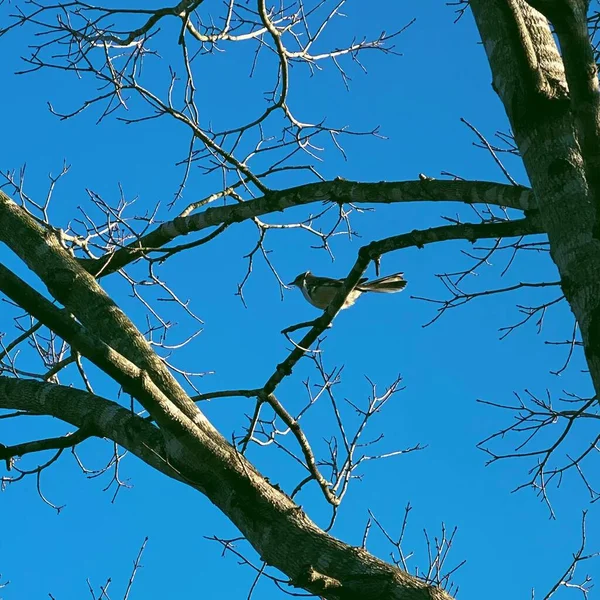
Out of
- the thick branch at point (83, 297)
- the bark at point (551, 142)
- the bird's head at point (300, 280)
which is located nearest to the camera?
the bark at point (551, 142)

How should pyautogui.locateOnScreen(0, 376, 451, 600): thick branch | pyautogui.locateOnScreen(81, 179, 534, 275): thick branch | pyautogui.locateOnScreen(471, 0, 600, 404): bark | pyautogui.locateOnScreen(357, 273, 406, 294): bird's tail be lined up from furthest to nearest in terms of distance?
1. pyautogui.locateOnScreen(357, 273, 406, 294): bird's tail
2. pyautogui.locateOnScreen(81, 179, 534, 275): thick branch
3. pyautogui.locateOnScreen(0, 376, 451, 600): thick branch
4. pyautogui.locateOnScreen(471, 0, 600, 404): bark

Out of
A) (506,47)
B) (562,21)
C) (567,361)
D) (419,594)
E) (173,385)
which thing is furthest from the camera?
(567,361)

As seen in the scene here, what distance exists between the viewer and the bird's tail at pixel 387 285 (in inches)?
217

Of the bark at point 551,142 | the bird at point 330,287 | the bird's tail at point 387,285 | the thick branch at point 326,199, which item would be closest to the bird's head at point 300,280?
the bird at point 330,287

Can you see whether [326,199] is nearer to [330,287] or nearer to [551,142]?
[551,142]

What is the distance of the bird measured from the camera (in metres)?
5.54

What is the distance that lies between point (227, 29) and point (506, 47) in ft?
9.27

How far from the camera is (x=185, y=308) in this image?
18.0 feet

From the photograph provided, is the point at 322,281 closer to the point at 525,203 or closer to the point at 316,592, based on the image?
the point at 525,203

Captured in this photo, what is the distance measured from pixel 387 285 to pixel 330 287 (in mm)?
1776

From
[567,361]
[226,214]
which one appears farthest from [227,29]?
[567,361]

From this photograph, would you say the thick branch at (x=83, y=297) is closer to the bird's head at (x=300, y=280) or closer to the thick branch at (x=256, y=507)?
the thick branch at (x=256, y=507)

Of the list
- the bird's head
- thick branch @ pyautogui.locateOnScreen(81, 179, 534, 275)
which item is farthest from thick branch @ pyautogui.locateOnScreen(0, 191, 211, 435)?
the bird's head

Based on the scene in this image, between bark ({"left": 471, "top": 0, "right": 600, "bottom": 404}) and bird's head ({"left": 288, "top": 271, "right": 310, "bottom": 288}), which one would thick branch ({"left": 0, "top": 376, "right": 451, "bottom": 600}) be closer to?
bark ({"left": 471, "top": 0, "right": 600, "bottom": 404})
